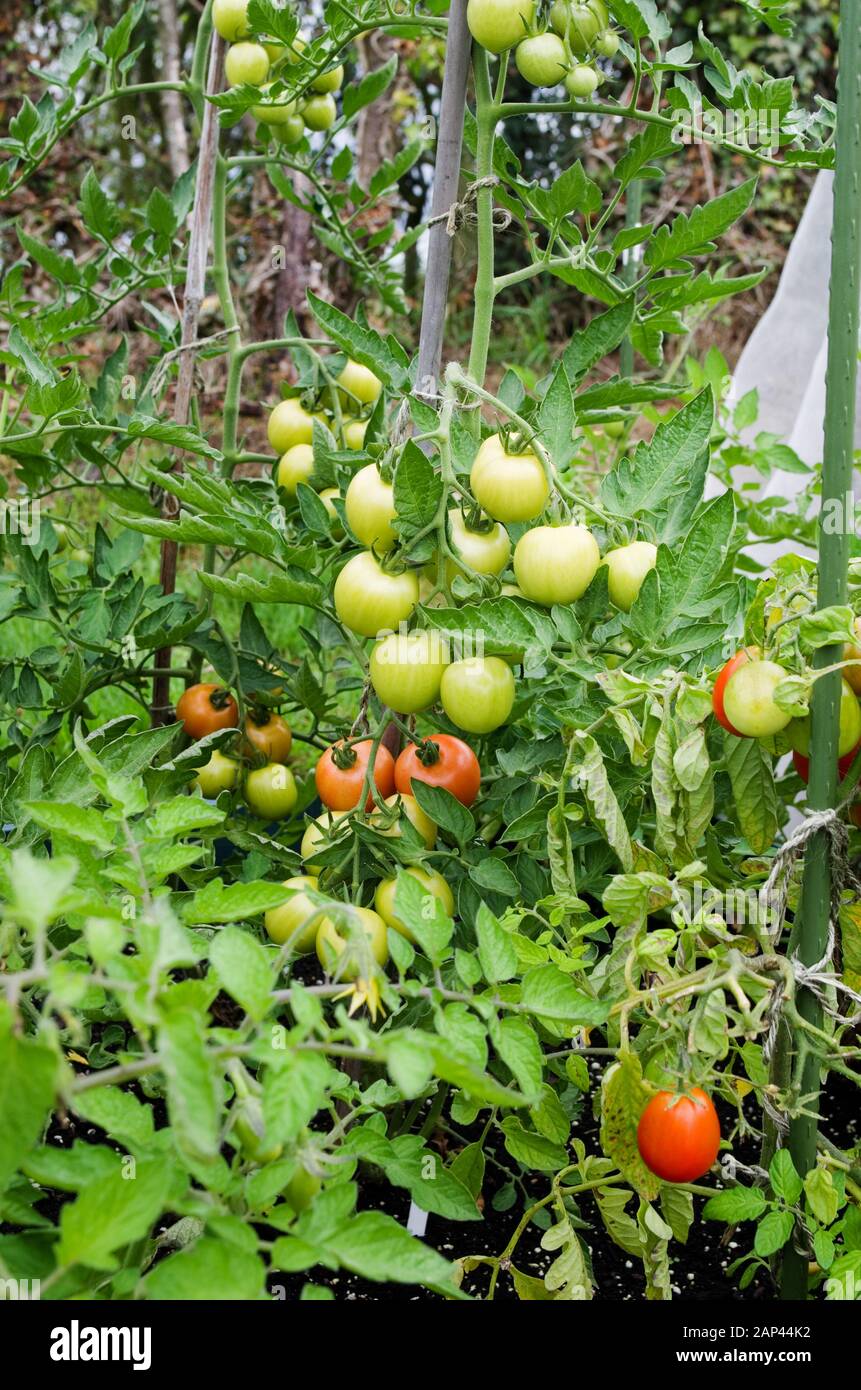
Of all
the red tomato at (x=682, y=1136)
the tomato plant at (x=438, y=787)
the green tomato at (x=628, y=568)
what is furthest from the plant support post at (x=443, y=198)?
the red tomato at (x=682, y=1136)

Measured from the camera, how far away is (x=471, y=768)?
0.95m

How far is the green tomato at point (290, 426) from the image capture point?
120cm

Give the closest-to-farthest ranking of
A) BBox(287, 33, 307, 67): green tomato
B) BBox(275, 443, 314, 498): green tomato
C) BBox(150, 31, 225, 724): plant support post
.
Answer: BBox(287, 33, 307, 67): green tomato < BBox(275, 443, 314, 498): green tomato < BBox(150, 31, 225, 724): plant support post

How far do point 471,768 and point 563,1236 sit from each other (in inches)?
13.3

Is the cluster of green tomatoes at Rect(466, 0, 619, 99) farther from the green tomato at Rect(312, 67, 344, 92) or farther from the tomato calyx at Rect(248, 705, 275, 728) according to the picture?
the tomato calyx at Rect(248, 705, 275, 728)

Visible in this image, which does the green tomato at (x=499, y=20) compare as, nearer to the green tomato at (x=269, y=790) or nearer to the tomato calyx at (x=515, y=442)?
the tomato calyx at (x=515, y=442)

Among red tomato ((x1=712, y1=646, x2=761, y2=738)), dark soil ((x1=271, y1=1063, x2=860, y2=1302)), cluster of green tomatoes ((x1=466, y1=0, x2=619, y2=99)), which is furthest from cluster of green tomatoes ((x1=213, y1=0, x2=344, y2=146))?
dark soil ((x1=271, y1=1063, x2=860, y2=1302))

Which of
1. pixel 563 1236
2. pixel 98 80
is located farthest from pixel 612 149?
pixel 563 1236

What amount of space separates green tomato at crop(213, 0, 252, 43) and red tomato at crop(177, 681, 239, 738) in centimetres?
61

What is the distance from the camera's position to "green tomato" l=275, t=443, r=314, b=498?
116 cm

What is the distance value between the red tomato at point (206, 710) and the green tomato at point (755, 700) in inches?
23.8

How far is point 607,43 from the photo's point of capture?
39.7 inches

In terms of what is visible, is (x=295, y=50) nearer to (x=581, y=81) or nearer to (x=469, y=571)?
(x=581, y=81)
